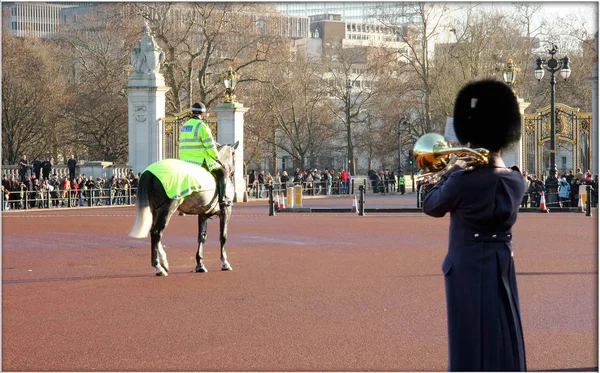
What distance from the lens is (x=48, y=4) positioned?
330 ft

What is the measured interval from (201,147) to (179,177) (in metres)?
0.65

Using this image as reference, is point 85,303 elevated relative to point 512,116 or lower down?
lower down

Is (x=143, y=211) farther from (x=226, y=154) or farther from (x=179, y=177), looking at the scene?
(x=226, y=154)

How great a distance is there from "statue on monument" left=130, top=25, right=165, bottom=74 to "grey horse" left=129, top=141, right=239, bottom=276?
74.4 ft

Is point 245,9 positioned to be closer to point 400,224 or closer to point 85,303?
point 400,224

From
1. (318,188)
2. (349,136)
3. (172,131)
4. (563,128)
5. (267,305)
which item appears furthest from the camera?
(349,136)

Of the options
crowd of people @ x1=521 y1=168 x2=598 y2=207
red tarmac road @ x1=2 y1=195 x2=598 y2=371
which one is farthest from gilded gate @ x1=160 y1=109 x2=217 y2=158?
red tarmac road @ x1=2 y1=195 x2=598 y2=371

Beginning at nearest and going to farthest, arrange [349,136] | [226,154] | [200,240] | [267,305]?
1. [267,305]
2. [200,240]
3. [226,154]
4. [349,136]

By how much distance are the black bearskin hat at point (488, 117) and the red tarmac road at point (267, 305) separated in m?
1.87

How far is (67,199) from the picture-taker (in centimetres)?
3319

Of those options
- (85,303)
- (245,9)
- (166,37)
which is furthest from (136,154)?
(85,303)

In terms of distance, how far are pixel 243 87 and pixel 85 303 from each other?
46213 mm

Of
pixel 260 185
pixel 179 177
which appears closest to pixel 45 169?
pixel 260 185

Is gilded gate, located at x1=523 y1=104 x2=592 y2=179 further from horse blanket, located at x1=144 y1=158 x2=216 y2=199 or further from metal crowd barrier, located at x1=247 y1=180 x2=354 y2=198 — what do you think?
horse blanket, located at x1=144 y1=158 x2=216 y2=199
